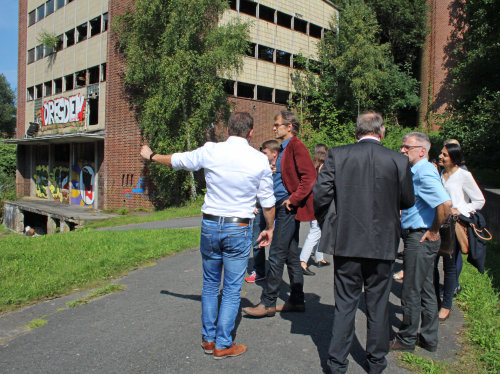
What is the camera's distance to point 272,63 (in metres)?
23.3

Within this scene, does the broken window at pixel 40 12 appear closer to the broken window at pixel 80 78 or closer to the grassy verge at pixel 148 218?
the broken window at pixel 80 78

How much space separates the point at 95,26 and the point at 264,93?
10.00 meters

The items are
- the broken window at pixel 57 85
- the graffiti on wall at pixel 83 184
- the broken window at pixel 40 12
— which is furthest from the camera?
the broken window at pixel 40 12

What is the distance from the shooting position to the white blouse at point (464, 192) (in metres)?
4.84

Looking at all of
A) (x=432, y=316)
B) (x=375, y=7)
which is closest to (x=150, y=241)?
(x=432, y=316)

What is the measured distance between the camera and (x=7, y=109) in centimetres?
5475

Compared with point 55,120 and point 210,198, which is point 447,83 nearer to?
point 55,120

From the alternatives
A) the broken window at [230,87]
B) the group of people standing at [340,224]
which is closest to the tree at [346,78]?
the broken window at [230,87]

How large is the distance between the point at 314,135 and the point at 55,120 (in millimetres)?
16221

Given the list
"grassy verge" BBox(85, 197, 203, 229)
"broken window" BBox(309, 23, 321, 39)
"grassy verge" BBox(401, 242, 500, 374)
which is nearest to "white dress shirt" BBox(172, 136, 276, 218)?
"grassy verge" BBox(401, 242, 500, 374)

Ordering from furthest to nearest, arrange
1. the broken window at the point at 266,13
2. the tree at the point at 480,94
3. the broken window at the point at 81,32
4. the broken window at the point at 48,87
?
the broken window at the point at 48,87
the broken window at the point at 81,32
the broken window at the point at 266,13
the tree at the point at 480,94

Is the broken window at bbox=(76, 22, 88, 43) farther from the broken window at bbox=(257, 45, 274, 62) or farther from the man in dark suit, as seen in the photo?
the man in dark suit

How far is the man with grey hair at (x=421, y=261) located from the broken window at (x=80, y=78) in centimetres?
2352

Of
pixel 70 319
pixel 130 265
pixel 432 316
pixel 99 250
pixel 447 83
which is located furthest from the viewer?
pixel 447 83
